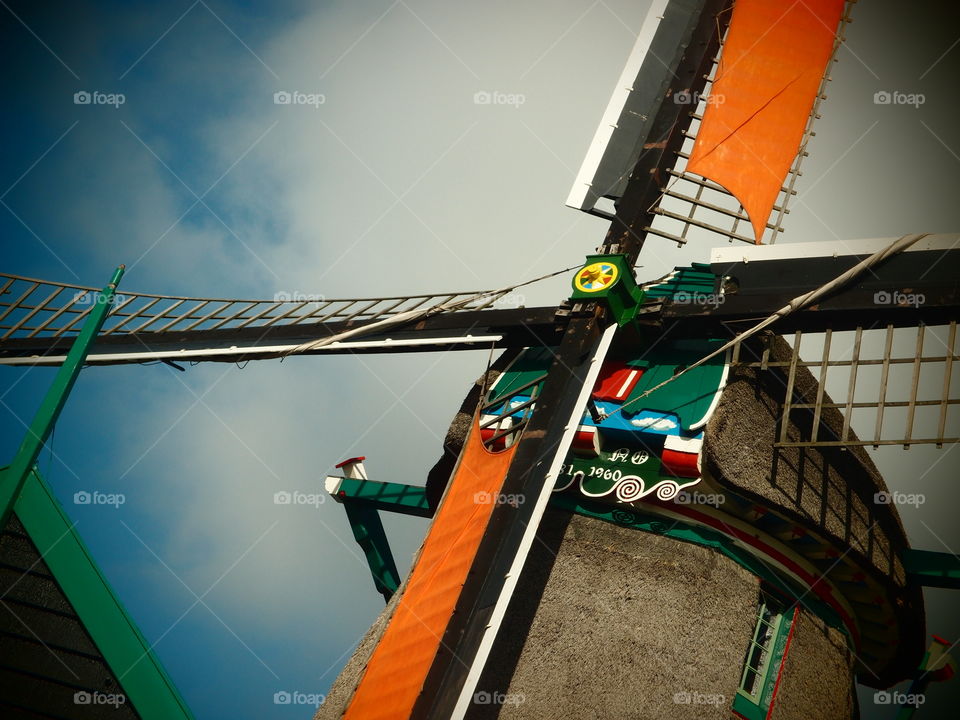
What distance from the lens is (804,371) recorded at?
878 cm

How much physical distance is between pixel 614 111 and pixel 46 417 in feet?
20.6

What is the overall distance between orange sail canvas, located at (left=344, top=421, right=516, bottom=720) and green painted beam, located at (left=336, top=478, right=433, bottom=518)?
2836 millimetres

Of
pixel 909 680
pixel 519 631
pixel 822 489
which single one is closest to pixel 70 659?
pixel 519 631

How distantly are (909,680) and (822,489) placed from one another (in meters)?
3.24

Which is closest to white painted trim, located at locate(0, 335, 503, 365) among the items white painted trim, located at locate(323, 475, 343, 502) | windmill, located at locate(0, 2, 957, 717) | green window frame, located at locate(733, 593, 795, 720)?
windmill, located at locate(0, 2, 957, 717)

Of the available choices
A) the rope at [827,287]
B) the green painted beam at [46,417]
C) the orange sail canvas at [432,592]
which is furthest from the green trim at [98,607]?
the rope at [827,287]

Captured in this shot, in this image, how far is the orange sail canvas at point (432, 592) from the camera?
22.4 ft

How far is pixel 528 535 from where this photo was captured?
23.2 ft

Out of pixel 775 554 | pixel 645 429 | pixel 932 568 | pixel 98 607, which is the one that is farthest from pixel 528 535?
pixel 932 568

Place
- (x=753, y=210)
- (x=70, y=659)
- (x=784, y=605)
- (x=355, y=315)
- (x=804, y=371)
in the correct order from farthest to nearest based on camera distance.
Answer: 1. (x=355, y=315)
2. (x=753, y=210)
3. (x=804, y=371)
4. (x=784, y=605)
5. (x=70, y=659)

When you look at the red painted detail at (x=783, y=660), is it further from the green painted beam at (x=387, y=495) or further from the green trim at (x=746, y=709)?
the green painted beam at (x=387, y=495)

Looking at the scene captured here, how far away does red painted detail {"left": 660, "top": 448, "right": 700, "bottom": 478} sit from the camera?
761cm

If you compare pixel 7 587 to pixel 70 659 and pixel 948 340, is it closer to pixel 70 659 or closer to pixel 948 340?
pixel 70 659

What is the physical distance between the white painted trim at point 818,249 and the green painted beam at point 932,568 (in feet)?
9.79
